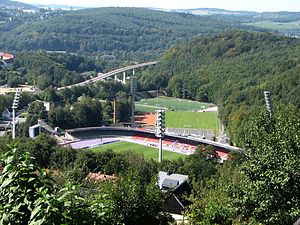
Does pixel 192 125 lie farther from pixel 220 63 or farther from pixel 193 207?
pixel 193 207

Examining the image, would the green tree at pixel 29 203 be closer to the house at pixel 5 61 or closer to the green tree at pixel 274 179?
the green tree at pixel 274 179

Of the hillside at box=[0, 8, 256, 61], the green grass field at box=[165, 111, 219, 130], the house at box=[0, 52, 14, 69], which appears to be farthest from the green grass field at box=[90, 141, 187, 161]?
the hillside at box=[0, 8, 256, 61]

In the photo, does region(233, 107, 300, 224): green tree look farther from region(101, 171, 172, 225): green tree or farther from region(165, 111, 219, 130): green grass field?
region(165, 111, 219, 130): green grass field

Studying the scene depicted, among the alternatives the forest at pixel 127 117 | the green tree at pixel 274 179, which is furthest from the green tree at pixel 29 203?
the green tree at pixel 274 179

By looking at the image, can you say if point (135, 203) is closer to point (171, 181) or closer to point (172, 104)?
point (171, 181)

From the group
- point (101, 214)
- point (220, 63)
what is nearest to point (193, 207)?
point (101, 214)

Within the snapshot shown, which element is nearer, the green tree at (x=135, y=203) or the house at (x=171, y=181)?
the green tree at (x=135, y=203)
